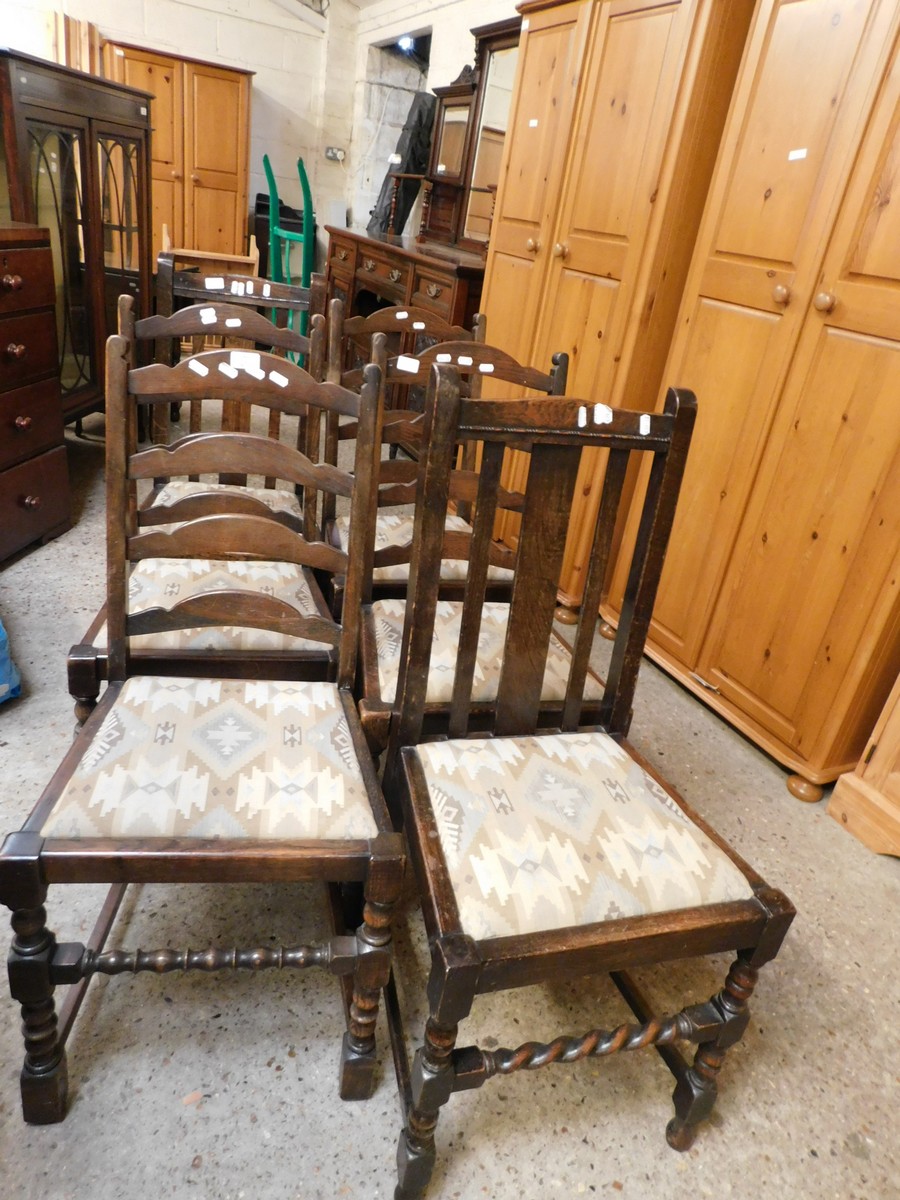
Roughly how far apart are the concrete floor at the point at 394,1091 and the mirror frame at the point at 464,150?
10.6 feet

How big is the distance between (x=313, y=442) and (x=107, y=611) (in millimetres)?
674

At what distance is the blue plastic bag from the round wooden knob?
1.96 meters

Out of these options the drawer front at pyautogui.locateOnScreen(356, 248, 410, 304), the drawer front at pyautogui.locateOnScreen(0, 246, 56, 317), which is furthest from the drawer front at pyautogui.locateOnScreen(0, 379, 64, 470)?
the drawer front at pyautogui.locateOnScreen(356, 248, 410, 304)

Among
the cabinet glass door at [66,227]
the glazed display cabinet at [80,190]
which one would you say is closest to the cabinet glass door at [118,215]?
the glazed display cabinet at [80,190]

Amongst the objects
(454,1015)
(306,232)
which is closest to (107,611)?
(454,1015)

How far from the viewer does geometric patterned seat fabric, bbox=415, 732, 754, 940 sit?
897mm

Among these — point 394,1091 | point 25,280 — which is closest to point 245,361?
point 394,1091

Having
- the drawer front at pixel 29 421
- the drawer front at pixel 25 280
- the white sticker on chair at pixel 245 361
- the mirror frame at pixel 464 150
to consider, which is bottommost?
the drawer front at pixel 29 421

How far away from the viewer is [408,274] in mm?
3324

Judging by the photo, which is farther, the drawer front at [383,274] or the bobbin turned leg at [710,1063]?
the drawer front at [383,274]

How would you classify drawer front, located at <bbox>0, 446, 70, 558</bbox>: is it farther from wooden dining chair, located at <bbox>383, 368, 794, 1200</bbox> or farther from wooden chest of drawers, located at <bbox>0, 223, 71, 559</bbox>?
wooden dining chair, located at <bbox>383, 368, 794, 1200</bbox>

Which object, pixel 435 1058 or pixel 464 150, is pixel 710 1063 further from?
pixel 464 150

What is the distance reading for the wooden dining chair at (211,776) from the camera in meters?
0.91

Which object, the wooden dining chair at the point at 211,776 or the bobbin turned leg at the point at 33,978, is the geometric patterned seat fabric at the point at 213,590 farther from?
the bobbin turned leg at the point at 33,978
